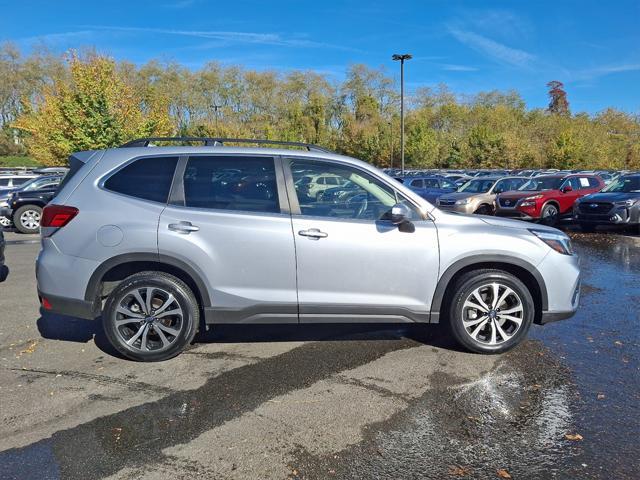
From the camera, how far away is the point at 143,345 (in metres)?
4.21

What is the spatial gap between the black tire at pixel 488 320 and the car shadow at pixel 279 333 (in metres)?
0.26

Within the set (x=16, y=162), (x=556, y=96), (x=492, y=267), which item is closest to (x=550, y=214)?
(x=492, y=267)

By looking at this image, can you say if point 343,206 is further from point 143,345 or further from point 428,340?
point 143,345

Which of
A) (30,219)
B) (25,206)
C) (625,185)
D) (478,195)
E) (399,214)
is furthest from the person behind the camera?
(478,195)

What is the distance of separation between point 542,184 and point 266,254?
14713mm

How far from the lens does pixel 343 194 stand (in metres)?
4.35

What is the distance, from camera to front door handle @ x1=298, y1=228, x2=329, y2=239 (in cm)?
410

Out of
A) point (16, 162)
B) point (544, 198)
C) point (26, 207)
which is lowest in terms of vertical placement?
point (26, 207)

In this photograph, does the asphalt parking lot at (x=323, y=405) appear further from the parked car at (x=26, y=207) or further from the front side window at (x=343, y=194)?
the parked car at (x=26, y=207)

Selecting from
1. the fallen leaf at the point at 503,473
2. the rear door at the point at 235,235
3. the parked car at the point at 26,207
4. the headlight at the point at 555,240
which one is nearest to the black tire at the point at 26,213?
the parked car at the point at 26,207

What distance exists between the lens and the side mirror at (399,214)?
4035mm

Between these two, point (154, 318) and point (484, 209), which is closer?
point (154, 318)

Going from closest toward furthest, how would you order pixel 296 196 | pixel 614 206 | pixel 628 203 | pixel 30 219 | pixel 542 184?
pixel 296 196 → pixel 628 203 → pixel 614 206 → pixel 30 219 → pixel 542 184

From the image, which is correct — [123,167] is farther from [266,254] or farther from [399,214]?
[399,214]
